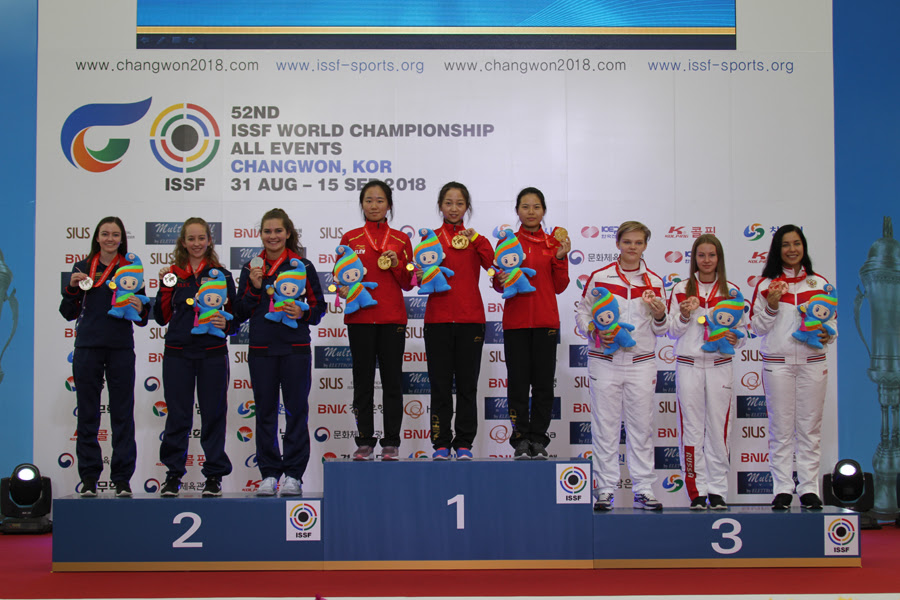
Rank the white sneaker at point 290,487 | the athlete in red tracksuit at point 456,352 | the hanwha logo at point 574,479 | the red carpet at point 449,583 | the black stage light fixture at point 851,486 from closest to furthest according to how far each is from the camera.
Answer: the red carpet at point 449,583, the hanwha logo at point 574,479, the white sneaker at point 290,487, the athlete in red tracksuit at point 456,352, the black stage light fixture at point 851,486

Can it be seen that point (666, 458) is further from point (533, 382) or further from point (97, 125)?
point (97, 125)

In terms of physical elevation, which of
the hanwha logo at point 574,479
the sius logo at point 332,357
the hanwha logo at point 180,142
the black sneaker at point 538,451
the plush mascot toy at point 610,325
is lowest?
the hanwha logo at point 574,479

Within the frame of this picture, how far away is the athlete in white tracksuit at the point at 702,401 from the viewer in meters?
4.28

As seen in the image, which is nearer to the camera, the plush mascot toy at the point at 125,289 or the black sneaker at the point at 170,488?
the black sneaker at the point at 170,488

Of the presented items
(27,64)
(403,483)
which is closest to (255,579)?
(403,483)

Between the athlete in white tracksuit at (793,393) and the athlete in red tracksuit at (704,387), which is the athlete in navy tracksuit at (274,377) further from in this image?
the athlete in white tracksuit at (793,393)

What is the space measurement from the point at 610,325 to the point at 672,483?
1.88 metres

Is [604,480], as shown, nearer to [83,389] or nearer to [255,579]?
[255,579]

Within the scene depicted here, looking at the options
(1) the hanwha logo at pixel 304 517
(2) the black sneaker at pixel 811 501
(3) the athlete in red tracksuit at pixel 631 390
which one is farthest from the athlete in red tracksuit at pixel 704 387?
(1) the hanwha logo at pixel 304 517

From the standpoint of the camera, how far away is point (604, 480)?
4.20m

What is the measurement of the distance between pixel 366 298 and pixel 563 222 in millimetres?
1929

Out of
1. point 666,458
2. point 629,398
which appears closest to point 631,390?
point 629,398

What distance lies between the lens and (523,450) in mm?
4125

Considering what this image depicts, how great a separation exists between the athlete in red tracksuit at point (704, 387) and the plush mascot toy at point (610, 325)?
36 centimetres
